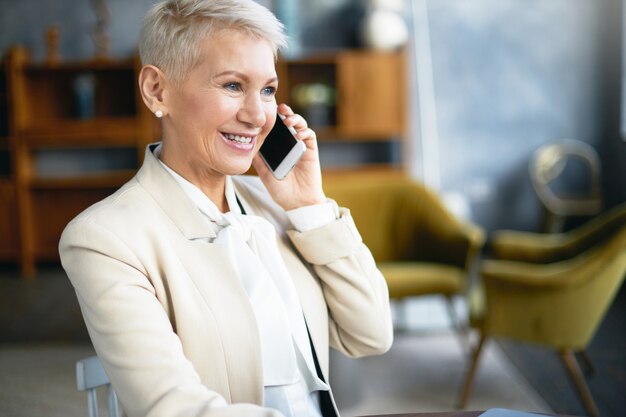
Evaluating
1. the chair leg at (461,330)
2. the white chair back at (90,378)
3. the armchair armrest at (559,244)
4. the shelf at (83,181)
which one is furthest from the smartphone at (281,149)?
the shelf at (83,181)

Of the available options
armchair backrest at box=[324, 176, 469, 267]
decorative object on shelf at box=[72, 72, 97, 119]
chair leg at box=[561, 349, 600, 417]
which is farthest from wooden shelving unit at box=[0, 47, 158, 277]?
chair leg at box=[561, 349, 600, 417]

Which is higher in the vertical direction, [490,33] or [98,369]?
[490,33]

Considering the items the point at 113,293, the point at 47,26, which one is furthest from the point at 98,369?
the point at 47,26

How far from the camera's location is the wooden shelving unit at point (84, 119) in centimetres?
607

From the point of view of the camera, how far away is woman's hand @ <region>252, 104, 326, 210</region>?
1.37 metres

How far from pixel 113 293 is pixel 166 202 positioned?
218 mm

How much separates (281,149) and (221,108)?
225 mm

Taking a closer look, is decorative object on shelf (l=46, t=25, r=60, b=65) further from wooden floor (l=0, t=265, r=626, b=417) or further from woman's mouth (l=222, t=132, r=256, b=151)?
woman's mouth (l=222, t=132, r=256, b=151)

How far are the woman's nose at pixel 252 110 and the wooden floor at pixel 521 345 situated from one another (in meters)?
2.29

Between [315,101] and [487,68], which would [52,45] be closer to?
[315,101]

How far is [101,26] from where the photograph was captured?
6328 millimetres

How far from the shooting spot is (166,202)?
120 centimetres

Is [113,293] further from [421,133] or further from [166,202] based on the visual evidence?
[421,133]

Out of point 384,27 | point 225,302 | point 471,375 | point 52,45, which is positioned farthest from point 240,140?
point 52,45
